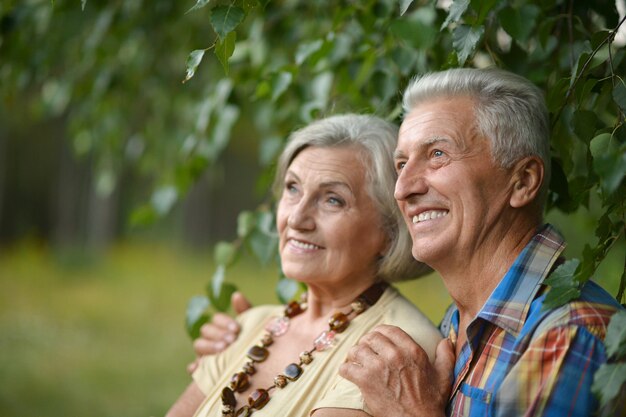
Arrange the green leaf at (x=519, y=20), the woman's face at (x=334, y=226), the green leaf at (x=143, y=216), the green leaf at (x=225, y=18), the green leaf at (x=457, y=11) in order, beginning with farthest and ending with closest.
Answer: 1. the green leaf at (x=143, y=216)
2. the woman's face at (x=334, y=226)
3. the green leaf at (x=519, y=20)
4. the green leaf at (x=457, y=11)
5. the green leaf at (x=225, y=18)

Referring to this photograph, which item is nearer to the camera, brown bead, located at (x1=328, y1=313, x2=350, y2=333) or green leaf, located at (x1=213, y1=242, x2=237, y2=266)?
brown bead, located at (x1=328, y1=313, x2=350, y2=333)

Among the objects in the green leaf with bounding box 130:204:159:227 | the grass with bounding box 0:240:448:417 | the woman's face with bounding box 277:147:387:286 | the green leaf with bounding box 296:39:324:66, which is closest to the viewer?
the woman's face with bounding box 277:147:387:286

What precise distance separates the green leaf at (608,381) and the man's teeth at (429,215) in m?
0.58

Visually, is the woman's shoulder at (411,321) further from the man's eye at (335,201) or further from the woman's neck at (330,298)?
the man's eye at (335,201)

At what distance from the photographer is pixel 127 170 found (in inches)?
501

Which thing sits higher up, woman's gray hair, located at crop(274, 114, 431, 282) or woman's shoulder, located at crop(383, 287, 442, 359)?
woman's gray hair, located at crop(274, 114, 431, 282)

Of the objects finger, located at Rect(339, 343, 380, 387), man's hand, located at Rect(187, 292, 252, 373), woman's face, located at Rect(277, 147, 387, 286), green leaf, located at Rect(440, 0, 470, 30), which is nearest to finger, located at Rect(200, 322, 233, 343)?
man's hand, located at Rect(187, 292, 252, 373)

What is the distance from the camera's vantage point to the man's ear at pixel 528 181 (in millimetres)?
1758

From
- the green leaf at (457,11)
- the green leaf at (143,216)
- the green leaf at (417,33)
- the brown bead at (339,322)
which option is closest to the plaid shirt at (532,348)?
the brown bead at (339,322)

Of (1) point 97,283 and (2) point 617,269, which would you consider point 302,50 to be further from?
(1) point 97,283

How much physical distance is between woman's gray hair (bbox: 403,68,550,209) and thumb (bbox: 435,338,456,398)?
43 cm

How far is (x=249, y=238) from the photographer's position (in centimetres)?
266

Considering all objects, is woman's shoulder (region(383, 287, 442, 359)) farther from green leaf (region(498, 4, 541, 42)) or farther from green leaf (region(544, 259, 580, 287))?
green leaf (region(498, 4, 541, 42))

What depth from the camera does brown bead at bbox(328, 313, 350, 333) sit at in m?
2.15
